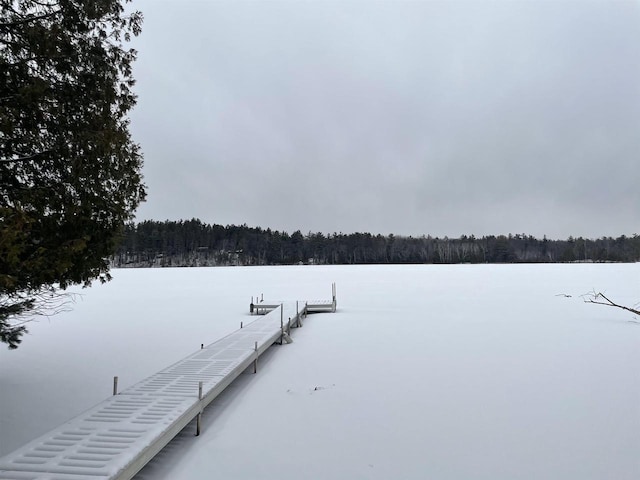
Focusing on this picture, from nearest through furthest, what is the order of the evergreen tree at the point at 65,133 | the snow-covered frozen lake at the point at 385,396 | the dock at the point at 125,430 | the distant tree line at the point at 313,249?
the dock at the point at 125,430, the snow-covered frozen lake at the point at 385,396, the evergreen tree at the point at 65,133, the distant tree line at the point at 313,249

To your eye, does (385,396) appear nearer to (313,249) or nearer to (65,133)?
(65,133)

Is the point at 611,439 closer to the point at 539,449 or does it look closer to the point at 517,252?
the point at 539,449

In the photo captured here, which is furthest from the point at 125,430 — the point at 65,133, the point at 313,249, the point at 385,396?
the point at 313,249

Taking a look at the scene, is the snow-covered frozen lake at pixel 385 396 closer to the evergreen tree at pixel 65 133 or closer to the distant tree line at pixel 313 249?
the evergreen tree at pixel 65 133

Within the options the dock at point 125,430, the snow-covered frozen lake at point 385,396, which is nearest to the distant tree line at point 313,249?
the snow-covered frozen lake at point 385,396

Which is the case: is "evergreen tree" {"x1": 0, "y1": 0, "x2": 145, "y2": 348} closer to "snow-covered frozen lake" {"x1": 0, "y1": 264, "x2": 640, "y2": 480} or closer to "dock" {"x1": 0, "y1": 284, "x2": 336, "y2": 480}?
"dock" {"x1": 0, "y1": 284, "x2": 336, "y2": 480}

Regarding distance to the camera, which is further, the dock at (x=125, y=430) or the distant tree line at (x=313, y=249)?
the distant tree line at (x=313, y=249)

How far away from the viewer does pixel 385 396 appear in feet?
17.0

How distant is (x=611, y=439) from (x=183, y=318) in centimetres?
1041

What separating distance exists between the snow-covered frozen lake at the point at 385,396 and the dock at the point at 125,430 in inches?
13.9

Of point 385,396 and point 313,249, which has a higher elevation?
point 313,249

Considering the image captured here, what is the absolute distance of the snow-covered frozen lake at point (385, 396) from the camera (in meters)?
3.53

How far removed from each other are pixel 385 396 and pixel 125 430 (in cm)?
307

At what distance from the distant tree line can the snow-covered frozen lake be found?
68264 mm
